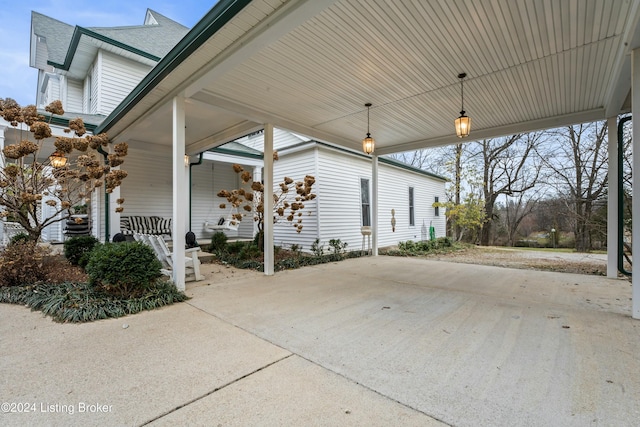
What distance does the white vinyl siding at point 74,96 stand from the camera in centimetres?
1044

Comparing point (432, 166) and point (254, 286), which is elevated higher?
point (432, 166)

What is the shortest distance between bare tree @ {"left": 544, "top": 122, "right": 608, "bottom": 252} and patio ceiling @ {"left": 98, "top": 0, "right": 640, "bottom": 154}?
364 inches

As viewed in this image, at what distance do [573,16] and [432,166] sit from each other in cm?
2059

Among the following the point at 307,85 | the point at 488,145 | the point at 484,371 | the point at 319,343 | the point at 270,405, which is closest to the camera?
the point at 270,405

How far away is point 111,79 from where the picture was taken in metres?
Result: 8.97

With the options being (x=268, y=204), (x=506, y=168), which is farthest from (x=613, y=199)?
(x=506, y=168)

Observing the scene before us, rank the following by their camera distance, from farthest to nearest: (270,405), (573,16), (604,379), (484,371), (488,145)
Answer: (488,145)
(573,16)
(484,371)
(604,379)
(270,405)

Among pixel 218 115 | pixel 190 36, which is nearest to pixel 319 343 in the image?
pixel 190 36

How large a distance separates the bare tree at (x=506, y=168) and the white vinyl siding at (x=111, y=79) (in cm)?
1744

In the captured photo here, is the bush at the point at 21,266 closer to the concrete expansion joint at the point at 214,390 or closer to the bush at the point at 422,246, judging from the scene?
the concrete expansion joint at the point at 214,390

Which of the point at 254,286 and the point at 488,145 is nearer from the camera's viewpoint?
the point at 254,286

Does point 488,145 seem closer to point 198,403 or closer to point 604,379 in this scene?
point 604,379

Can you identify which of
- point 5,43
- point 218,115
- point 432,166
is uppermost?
point 5,43

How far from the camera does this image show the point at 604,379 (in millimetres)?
2086
